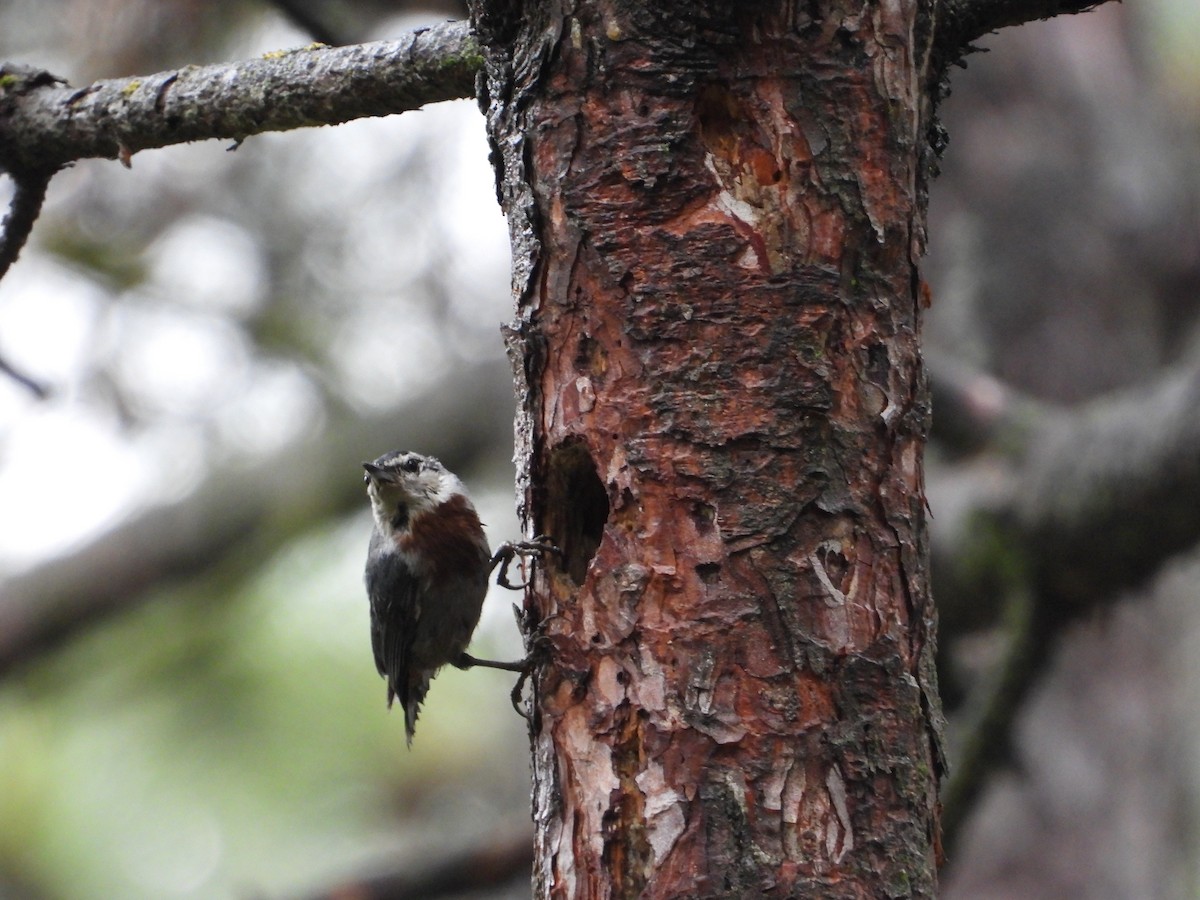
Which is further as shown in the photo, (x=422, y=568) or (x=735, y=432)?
(x=422, y=568)

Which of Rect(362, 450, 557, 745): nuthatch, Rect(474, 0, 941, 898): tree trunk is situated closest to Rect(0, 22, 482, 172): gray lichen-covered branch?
Rect(474, 0, 941, 898): tree trunk

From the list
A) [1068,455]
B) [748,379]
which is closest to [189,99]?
[748,379]

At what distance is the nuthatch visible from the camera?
3.48m

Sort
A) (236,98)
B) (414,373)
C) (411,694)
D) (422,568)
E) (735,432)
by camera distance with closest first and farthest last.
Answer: (735,432) → (236,98) → (422,568) → (411,694) → (414,373)

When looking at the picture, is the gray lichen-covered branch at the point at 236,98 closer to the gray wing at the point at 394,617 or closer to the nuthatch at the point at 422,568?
the nuthatch at the point at 422,568

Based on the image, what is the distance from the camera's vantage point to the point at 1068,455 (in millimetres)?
4180

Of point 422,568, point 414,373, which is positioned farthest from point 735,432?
point 414,373

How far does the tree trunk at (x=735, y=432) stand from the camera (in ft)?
6.43

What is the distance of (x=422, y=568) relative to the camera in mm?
3494

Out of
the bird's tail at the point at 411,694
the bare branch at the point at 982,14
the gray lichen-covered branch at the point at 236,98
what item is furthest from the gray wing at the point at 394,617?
the bare branch at the point at 982,14

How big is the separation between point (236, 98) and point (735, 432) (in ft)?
3.97

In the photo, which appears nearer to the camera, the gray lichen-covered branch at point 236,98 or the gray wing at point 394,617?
the gray lichen-covered branch at point 236,98

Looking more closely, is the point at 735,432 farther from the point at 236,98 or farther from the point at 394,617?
the point at 394,617

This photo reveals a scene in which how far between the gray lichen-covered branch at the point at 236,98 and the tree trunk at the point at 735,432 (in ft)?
0.82
